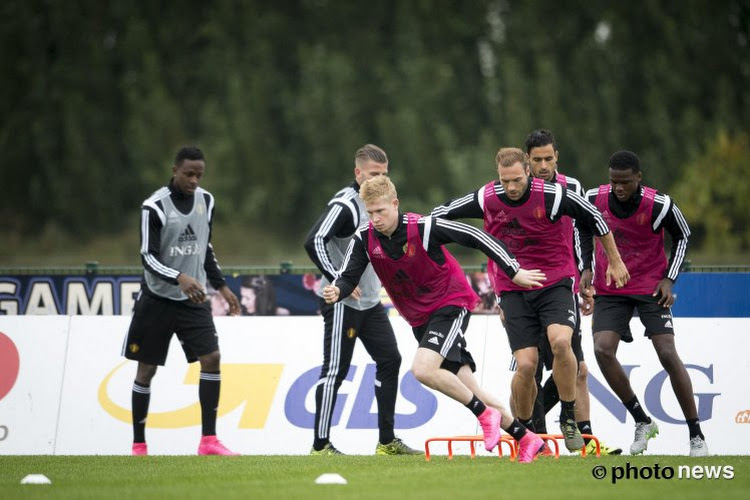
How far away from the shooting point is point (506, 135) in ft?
161

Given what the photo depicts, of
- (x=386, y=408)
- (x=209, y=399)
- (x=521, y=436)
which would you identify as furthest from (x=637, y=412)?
(x=209, y=399)

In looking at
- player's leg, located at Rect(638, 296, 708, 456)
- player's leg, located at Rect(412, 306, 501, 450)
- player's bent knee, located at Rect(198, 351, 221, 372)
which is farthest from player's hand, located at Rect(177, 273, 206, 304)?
player's leg, located at Rect(638, 296, 708, 456)

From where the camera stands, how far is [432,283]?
361 inches

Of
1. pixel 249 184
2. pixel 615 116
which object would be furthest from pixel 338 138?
pixel 615 116

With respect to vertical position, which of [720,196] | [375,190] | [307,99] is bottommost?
[375,190]

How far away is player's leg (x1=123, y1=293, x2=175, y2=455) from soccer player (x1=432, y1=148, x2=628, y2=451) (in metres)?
2.65

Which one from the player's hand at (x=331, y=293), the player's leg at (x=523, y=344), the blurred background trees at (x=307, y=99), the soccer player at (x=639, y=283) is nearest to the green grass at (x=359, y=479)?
the player's leg at (x=523, y=344)

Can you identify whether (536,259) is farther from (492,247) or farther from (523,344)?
(492,247)

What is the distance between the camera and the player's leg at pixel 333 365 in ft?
33.7

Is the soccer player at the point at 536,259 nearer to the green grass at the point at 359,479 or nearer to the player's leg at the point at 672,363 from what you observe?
the green grass at the point at 359,479

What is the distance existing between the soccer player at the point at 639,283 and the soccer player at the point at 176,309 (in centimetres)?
323

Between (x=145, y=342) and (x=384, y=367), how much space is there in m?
2.03

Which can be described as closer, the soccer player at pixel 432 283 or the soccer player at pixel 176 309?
the soccer player at pixel 432 283

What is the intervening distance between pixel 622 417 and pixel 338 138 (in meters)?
42.3
